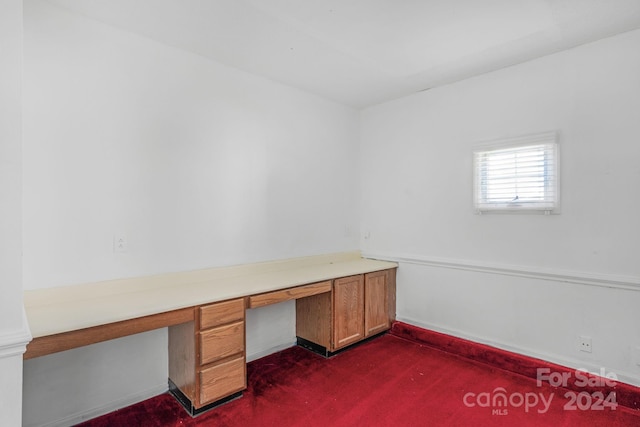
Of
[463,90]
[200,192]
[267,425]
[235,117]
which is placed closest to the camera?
[267,425]

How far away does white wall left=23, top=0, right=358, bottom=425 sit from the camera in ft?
6.61

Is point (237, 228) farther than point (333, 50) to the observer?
Yes

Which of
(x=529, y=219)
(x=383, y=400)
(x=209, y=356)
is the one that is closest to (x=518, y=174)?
(x=529, y=219)

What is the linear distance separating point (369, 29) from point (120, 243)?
2153 millimetres

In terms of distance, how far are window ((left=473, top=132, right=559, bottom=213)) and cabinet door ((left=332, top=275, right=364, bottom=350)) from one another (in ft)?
4.26

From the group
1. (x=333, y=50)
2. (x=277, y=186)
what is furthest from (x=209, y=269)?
(x=333, y=50)

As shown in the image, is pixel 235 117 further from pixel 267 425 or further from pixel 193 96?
pixel 267 425

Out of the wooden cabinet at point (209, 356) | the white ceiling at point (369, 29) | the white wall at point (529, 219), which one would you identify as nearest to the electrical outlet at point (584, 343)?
the white wall at point (529, 219)

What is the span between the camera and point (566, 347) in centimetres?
262

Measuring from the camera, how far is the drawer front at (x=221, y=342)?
2180 mm

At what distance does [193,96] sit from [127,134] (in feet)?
1.90

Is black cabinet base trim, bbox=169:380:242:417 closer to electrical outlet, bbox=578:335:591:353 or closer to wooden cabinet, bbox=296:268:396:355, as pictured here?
wooden cabinet, bbox=296:268:396:355

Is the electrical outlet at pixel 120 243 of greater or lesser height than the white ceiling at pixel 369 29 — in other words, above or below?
below

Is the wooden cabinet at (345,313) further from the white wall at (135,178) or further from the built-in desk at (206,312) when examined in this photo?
the white wall at (135,178)
